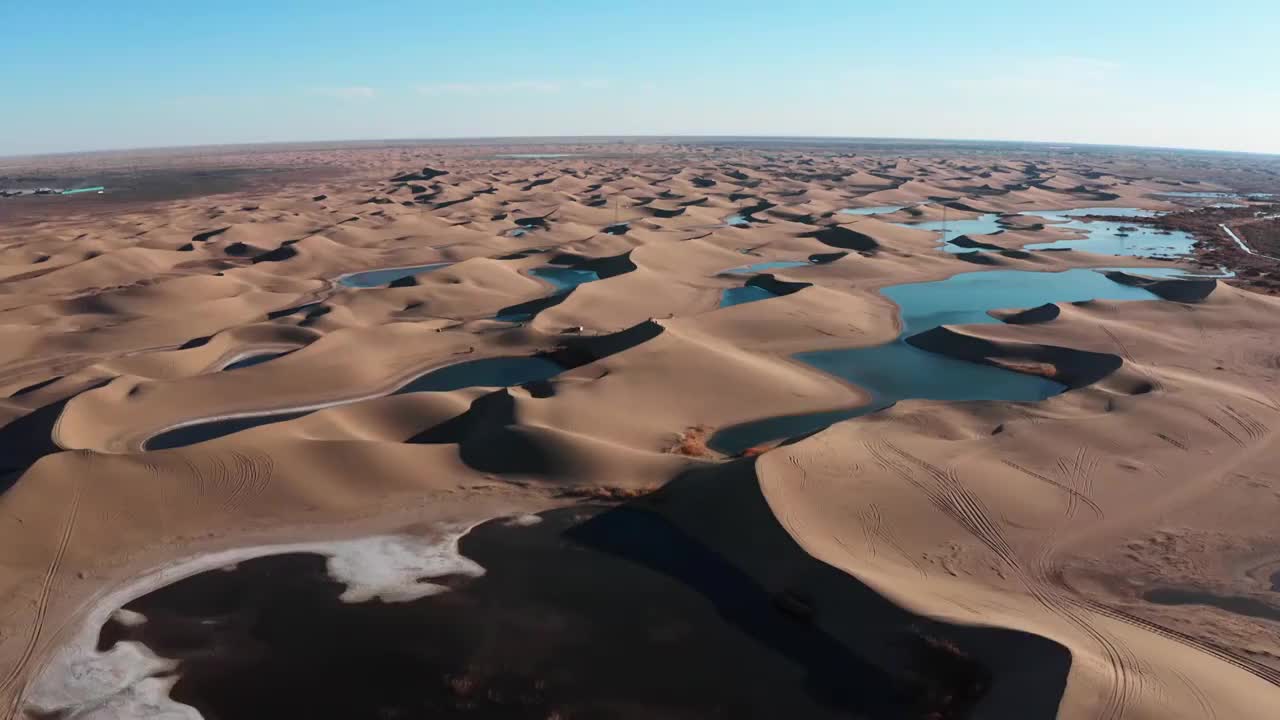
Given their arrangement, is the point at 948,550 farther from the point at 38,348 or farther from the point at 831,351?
the point at 38,348

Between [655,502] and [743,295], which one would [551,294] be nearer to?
[743,295]

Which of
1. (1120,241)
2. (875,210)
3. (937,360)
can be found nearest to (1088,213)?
(875,210)

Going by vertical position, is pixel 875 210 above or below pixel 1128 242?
above

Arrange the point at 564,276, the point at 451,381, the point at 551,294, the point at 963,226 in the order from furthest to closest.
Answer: the point at 963,226
the point at 564,276
the point at 551,294
the point at 451,381

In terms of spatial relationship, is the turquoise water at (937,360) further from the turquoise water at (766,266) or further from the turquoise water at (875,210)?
the turquoise water at (875,210)

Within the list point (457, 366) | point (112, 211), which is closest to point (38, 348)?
point (457, 366)

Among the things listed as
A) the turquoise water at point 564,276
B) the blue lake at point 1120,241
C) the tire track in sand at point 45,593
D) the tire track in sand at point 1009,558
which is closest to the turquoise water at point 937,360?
the tire track in sand at point 1009,558

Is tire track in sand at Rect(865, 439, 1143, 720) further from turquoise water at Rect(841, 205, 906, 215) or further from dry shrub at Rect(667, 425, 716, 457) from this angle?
turquoise water at Rect(841, 205, 906, 215)

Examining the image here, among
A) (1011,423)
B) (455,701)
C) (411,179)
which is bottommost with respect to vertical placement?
(455,701)
